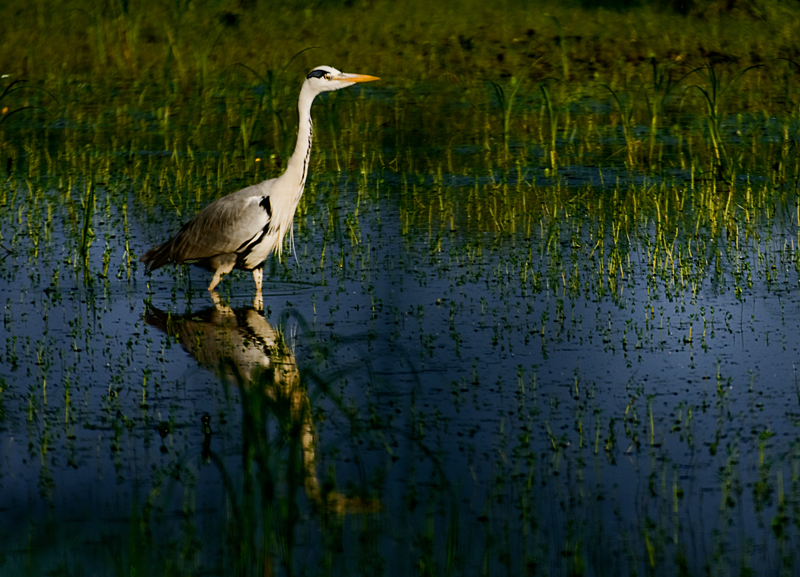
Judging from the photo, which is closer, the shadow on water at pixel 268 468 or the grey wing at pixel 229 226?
the shadow on water at pixel 268 468

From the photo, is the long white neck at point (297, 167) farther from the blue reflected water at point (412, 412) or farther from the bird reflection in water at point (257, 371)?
the bird reflection in water at point (257, 371)

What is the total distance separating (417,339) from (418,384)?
3.52ft

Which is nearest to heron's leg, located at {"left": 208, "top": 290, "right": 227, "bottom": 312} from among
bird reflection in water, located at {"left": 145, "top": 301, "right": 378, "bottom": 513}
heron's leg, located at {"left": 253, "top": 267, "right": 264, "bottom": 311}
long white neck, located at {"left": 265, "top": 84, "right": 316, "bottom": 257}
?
bird reflection in water, located at {"left": 145, "top": 301, "right": 378, "bottom": 513}

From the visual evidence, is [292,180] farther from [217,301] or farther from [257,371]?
[257,371]

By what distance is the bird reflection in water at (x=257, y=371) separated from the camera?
4156 millimetres

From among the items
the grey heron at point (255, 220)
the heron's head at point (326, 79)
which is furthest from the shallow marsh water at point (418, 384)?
the heron's head at point (326, 79)

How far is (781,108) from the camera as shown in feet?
47.5

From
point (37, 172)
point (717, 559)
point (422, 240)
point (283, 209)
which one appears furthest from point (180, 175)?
point (717, 559)

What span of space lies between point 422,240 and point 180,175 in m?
3.48

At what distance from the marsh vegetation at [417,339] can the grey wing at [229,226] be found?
40cm

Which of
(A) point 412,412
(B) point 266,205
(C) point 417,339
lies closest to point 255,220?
(B) point 266,205

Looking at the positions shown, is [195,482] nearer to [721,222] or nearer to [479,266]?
[479,266]

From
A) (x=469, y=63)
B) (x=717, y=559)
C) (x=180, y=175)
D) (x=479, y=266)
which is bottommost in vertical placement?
(x=717, y=559)

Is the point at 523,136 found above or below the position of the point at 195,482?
above
